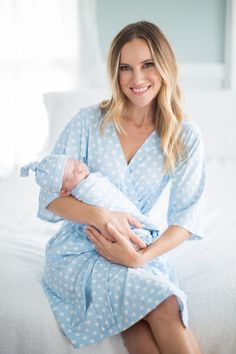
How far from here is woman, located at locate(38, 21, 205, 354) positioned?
1.53 metres

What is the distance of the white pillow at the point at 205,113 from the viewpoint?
319cm

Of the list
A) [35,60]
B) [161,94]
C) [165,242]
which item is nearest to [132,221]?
[165,242]

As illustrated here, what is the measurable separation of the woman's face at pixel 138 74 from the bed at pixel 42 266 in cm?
61

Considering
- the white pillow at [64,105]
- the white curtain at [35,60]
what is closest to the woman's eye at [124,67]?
the white pillow at [64,105]

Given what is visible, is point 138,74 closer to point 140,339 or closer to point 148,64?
point 148,64

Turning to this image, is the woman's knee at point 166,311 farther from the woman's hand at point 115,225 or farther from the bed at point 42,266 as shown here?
the woman's hand at point 115,225

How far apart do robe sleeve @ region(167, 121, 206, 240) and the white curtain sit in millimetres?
2074

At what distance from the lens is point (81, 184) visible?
176cm

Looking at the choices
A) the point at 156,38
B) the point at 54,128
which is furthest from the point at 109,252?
the point at 54,128

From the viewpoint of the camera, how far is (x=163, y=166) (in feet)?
6.16

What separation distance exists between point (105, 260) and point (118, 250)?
71mm

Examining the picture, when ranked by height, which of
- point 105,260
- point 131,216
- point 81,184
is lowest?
point 105,260

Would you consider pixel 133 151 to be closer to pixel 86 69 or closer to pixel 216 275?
pixel 216 275

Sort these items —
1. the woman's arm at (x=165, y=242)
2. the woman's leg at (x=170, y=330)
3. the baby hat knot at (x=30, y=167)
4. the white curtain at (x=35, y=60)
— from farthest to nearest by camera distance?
1. the white curtain at (x=35, y=60)
2. the baby hat knot at (x=30, y=167)
3. the woman's arm at (x=165, y=242)
4. the woman's leg at (x=170, y=330)
